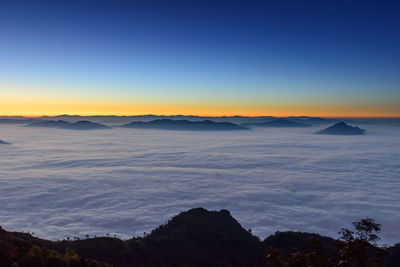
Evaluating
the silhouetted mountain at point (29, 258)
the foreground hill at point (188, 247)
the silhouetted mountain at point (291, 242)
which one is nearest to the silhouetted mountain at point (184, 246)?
the foreground hill at point (188, 247)

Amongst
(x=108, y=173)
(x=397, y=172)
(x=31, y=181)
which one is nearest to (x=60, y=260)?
(x=31, y=181)

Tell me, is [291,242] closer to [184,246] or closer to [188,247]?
[188,247]

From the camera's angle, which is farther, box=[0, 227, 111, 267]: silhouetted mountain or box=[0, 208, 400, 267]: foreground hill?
box=[0, 208, 400, 267]: foreground hill

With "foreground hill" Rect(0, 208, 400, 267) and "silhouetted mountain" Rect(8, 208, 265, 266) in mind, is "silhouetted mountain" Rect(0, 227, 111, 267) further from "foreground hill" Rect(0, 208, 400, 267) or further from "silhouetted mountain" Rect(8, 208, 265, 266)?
"silhouetted mountain" Rect(8, 208, 265, 266)

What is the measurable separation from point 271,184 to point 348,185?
860 inches

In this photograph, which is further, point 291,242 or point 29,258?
point 291,242

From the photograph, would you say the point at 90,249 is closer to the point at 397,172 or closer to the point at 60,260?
the point at 60,260

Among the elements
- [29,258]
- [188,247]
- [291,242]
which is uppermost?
[29,258]

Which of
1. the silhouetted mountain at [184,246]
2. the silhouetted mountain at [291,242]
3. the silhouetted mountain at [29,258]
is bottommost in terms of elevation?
the silhouetted mountain at [291,242]

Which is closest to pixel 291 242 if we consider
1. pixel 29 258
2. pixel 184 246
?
pixel 184 246

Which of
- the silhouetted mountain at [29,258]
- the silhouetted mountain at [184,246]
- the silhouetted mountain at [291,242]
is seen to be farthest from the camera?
the silhouetted mountain at [291,242]

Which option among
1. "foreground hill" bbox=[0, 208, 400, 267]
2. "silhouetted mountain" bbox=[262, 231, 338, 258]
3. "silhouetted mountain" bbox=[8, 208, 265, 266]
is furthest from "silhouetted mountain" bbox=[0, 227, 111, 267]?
"silhouetted mountain" bbox=[262, 231, 338, 258]

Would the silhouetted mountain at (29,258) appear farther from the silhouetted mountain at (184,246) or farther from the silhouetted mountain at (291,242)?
the silhouetted mountain at (291,242)

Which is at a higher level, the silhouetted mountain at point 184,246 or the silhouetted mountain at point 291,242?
the silhouetted mountain at point 184,246
